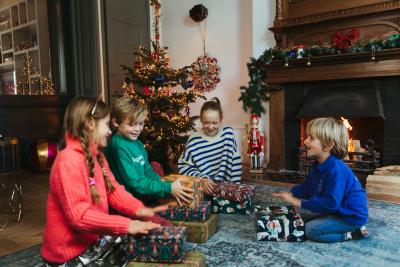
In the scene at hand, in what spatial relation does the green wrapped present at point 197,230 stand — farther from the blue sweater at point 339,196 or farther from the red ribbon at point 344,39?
the red ribbon at point 344,39

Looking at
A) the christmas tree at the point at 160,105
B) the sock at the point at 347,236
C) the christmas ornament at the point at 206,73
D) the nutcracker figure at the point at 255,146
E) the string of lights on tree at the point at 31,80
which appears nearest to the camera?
the sock at the point at 347,236

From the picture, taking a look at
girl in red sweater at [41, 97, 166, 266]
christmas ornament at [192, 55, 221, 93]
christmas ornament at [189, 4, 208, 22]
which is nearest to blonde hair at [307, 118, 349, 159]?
girl in red sweater at [41, 97, 166, 266]

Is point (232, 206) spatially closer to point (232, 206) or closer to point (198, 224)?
point (232, 206)

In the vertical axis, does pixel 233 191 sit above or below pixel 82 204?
below

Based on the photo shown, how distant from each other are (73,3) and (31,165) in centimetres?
232

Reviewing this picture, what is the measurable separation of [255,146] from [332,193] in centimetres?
234

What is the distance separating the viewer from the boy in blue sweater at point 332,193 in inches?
77.3

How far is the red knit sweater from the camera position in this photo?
131 cm

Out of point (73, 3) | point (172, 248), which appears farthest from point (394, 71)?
point (73, 3)

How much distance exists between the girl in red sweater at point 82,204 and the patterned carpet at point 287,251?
23.8 inches

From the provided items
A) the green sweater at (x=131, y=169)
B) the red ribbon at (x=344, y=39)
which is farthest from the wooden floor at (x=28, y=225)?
the red ribbon at (x=344, y=39)

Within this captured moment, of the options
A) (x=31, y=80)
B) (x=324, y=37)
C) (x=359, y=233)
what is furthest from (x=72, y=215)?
(x=31, y=80)

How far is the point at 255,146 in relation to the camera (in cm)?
429

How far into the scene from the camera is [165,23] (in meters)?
5.68
